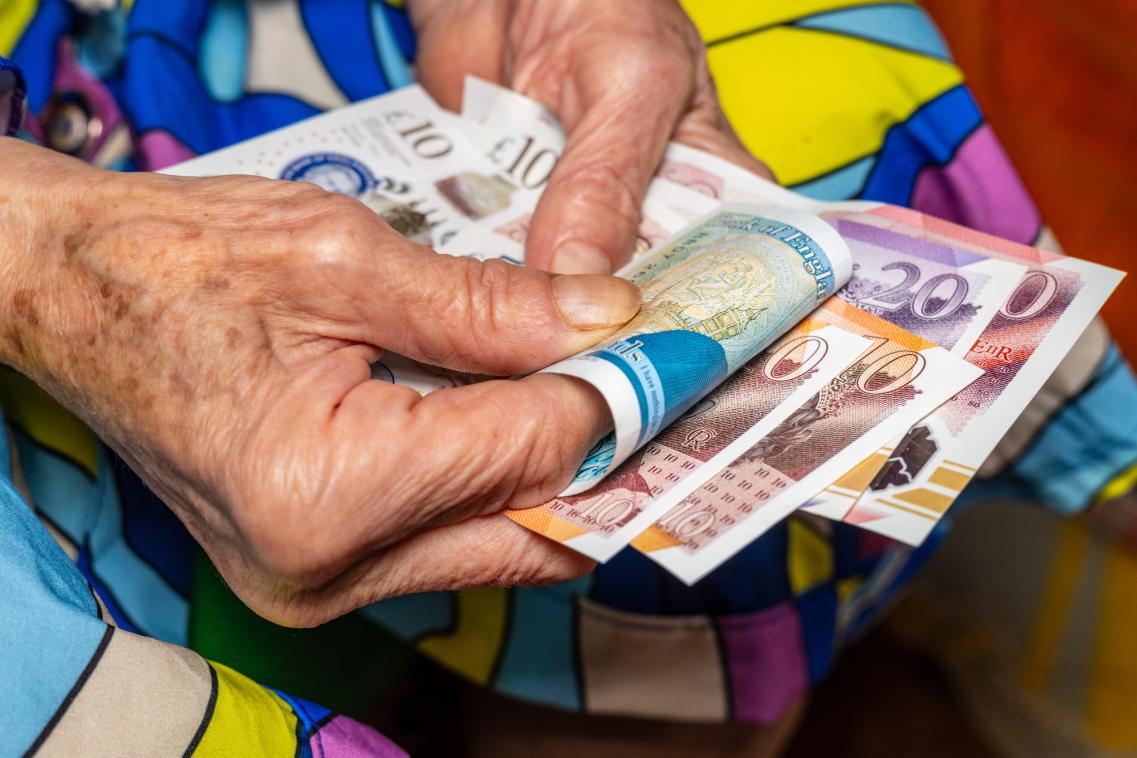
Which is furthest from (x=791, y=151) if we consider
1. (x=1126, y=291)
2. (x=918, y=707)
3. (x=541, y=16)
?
(x=918, y=707)

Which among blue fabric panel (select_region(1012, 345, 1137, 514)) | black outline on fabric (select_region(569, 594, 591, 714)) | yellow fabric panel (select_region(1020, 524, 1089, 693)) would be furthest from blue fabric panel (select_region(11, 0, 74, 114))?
yellow fabric panel (select_region(1020, 524, 1089, 693))

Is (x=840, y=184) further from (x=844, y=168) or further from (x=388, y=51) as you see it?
(x=388, y=51)

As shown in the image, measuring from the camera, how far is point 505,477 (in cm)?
56

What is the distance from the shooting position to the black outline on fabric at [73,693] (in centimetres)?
46

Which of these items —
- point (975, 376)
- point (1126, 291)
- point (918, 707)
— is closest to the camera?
point (975, 376)

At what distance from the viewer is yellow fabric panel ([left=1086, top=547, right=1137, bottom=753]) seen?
120 cm

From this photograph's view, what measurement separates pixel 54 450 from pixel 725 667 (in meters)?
0.58

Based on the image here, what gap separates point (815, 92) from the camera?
0.88m

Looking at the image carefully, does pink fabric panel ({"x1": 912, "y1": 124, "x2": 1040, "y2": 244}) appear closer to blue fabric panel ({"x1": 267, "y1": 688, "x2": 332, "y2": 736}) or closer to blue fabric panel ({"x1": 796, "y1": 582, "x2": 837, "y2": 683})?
blue fabric panel ({"x1": 796, "y1": 582, "x2": 837, "y2": 683})

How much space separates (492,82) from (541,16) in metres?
0.09

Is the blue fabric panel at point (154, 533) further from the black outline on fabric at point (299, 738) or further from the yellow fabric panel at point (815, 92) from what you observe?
the yellow fabric panel at point (815, 92)

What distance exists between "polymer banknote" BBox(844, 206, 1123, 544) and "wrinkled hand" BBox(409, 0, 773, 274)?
21 centimetres

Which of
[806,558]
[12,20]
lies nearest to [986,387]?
[806,558]

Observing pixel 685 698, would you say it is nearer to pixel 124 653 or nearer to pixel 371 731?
pixel 371 731
